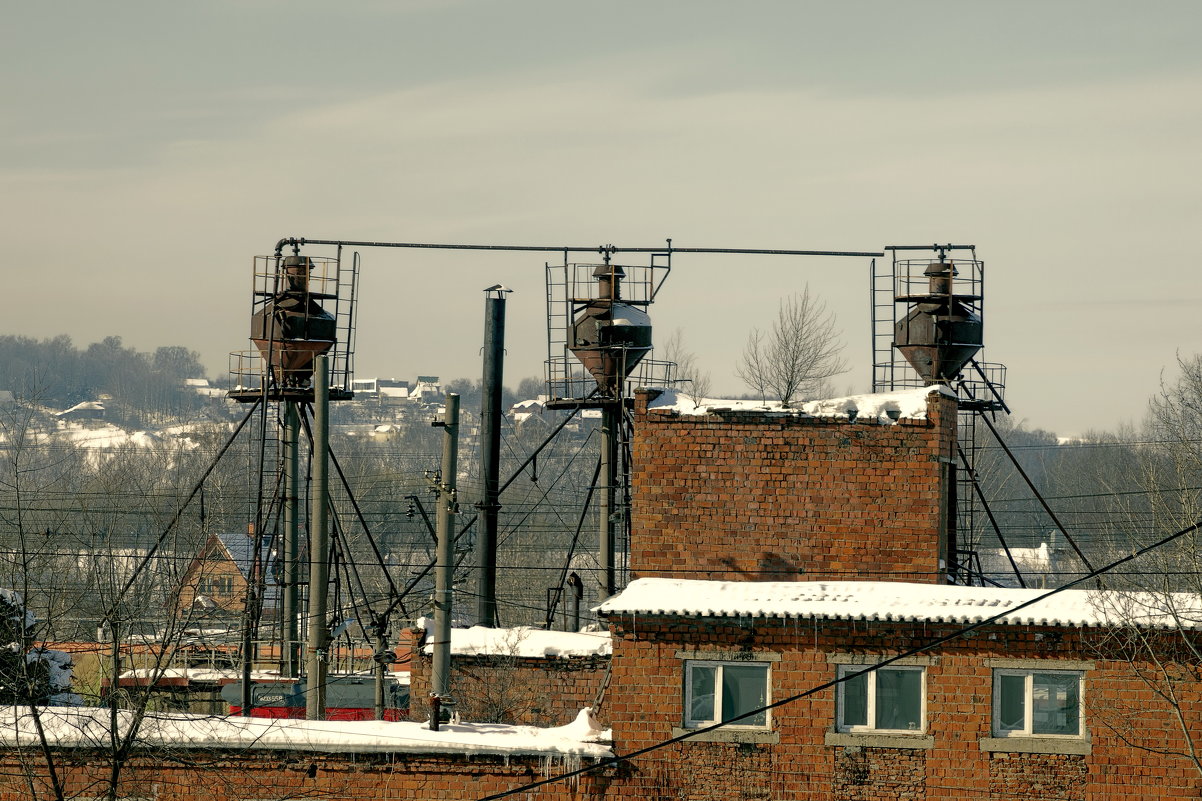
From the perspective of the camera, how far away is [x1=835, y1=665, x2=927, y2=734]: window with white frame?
18234mm

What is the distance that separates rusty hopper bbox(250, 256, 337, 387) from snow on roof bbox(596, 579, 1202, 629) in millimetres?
13159

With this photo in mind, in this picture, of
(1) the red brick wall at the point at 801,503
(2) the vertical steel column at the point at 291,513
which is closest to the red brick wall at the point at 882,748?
(1) the red brick wall at the point at 801,503

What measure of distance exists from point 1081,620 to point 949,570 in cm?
588

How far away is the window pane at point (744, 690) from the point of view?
1834 cm

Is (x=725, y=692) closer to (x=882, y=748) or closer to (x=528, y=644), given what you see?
(x=882, y=748)

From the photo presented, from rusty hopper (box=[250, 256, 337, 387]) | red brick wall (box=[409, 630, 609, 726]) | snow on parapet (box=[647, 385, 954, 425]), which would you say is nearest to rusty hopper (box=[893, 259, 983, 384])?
snow on parapet (box=[647, 385, 954, 425])

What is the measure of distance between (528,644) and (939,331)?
36.9 feet

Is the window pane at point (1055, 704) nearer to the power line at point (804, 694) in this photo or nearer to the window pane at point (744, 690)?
the power line at point (804, 694)

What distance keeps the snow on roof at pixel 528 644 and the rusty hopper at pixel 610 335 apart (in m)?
5.97

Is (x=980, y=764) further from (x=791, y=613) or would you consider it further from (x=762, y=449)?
(x=762, y=449)

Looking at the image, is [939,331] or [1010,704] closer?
[1010,704]

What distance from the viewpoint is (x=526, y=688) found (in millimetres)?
24688

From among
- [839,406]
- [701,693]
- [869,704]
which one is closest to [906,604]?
[869,704]

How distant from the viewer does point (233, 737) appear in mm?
17750
